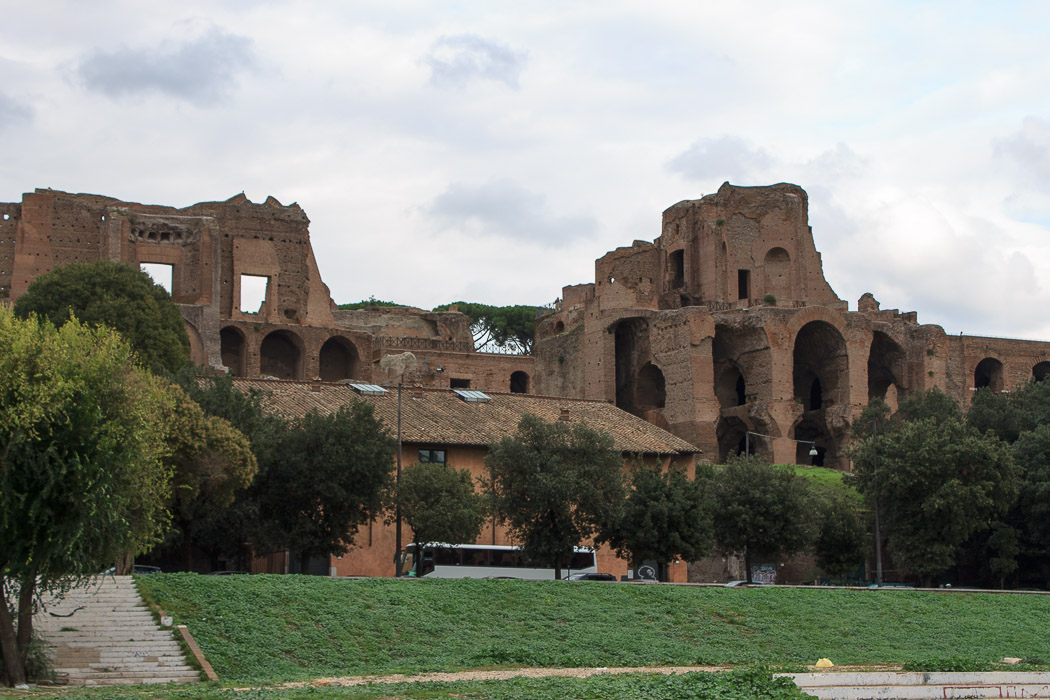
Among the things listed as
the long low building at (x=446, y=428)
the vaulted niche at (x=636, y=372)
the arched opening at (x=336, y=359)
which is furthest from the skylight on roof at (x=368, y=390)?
the vaulted niche at (x=636, y=372)

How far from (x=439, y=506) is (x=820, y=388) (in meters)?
37.2

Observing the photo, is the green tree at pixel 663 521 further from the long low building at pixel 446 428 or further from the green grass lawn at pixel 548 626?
the green grass lawn at pixel 548 626

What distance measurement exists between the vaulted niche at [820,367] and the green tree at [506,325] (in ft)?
97.4

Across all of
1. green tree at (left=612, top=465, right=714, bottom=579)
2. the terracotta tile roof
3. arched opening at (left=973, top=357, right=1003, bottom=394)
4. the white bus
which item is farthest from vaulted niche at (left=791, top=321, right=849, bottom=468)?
the white bus

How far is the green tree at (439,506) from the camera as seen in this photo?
1377 inches

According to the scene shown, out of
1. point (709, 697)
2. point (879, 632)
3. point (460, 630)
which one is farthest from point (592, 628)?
point (709, 697)

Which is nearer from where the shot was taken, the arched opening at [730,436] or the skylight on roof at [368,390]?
the skylight on roof at [368,390]

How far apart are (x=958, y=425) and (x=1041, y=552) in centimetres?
481

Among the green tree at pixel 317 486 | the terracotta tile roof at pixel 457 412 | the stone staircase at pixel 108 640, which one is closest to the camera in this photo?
the stone staircase at pixel 108 640

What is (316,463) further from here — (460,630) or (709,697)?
(709,697)

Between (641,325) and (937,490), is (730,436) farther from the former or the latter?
(937,490)

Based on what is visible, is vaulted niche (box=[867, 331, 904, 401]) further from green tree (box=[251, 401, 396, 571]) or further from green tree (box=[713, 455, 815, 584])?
green tree (box=[251, 401, 396, 571])

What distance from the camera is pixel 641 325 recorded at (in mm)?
66062

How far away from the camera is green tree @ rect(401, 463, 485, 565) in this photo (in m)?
35.0
